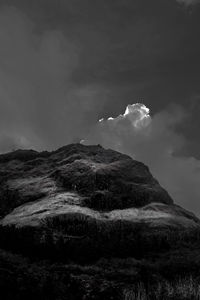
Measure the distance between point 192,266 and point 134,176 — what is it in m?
22.5

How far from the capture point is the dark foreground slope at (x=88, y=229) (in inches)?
1037

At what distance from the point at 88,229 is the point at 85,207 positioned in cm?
531

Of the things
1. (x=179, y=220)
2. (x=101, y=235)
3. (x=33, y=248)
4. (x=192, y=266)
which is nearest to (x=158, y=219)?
(x=179, y=220)

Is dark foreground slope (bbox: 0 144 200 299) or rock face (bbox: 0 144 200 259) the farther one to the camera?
rock face (bbox: 0 144 200 259)

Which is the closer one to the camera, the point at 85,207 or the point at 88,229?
the point at 88,229

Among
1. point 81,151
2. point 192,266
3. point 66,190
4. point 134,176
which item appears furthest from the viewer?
point 81,151

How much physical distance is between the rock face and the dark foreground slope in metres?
0.09

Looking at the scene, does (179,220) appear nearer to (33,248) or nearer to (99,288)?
(33,248)

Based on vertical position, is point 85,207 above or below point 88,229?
above

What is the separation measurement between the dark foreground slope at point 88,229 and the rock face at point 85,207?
92 mm

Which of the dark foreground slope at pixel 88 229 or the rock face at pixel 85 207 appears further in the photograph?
the rock face at pixel 85 207

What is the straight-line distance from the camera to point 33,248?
114ft

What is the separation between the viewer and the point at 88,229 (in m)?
41.4

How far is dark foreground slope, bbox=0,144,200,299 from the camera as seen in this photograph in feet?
86.4
